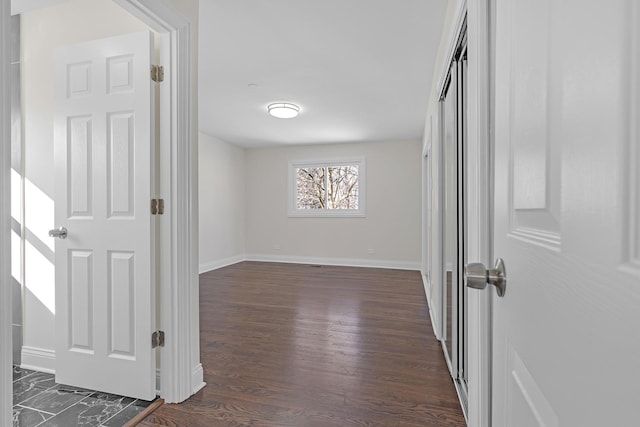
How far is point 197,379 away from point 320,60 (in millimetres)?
2714

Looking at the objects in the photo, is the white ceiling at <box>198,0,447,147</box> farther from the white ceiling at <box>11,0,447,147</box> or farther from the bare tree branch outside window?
the bare tree branch outside window

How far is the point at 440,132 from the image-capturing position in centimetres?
266

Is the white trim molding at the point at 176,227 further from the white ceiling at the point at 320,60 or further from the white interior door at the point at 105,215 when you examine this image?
the white ceiling at the point at 320,60

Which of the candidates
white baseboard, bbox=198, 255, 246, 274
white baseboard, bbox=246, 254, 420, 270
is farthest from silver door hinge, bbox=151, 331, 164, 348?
white baseboard, bbox=246, 254, 420, 270

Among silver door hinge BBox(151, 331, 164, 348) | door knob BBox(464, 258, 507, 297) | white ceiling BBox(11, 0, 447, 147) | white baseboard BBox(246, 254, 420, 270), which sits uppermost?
white ceiling BBox(11, 0, 447, 147)

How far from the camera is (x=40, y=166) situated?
2.19 m

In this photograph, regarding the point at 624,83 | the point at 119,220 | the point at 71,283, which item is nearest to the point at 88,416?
the point at 71,283

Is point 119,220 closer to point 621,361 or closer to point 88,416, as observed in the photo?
point 88,416

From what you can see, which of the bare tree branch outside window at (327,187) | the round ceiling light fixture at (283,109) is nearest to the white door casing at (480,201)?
the round ceiling light fixture at (283,109)

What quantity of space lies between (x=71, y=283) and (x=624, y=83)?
2451 mm

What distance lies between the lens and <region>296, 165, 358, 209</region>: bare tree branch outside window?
21.6 ft

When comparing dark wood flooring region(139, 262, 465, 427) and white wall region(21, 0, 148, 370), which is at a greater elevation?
white wall region(21, 0, 148, 370)

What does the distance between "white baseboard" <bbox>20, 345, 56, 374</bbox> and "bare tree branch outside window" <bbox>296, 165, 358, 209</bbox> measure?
4975mm

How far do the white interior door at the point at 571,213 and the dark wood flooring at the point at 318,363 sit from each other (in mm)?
1305
